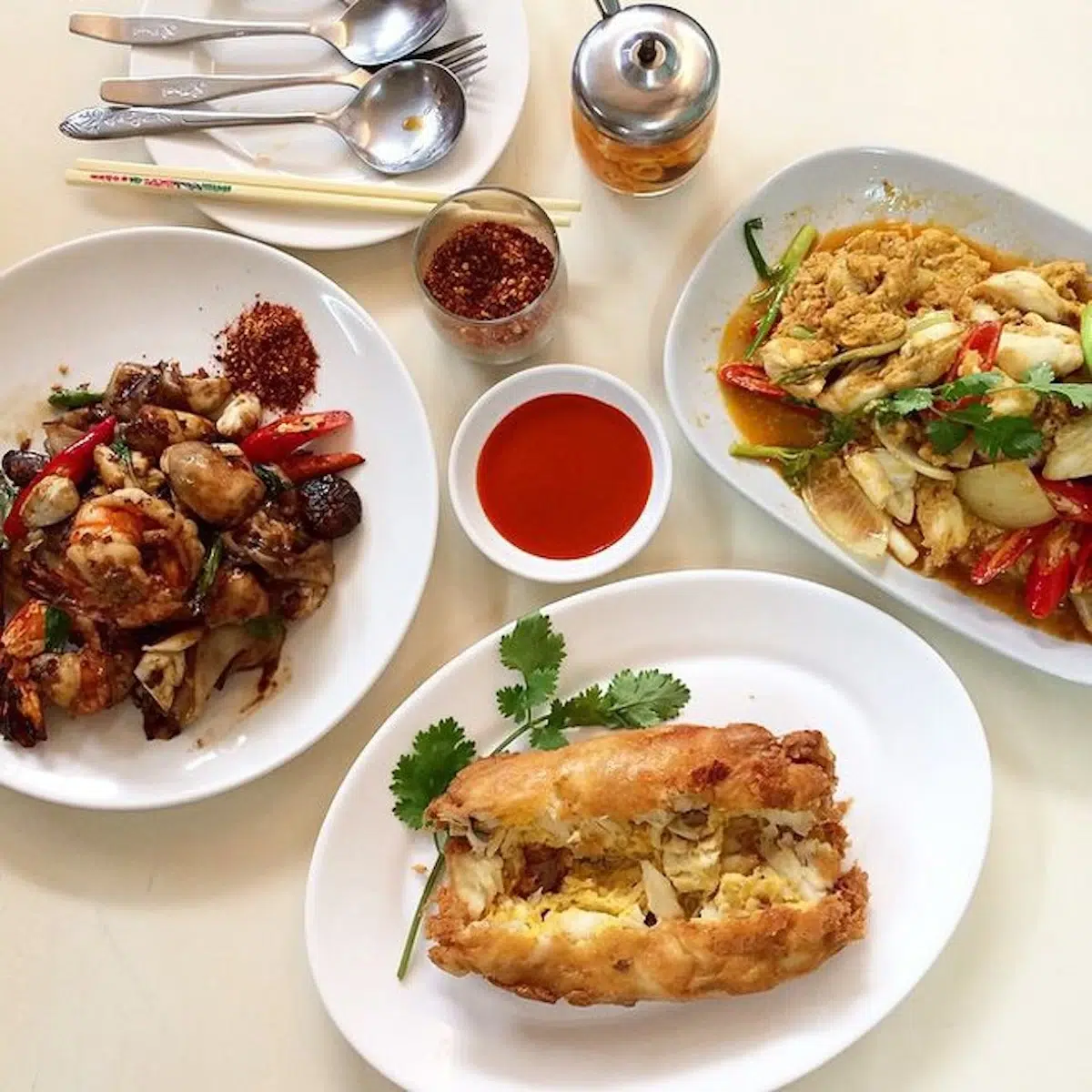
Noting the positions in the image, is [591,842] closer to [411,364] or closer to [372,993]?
[372,993]

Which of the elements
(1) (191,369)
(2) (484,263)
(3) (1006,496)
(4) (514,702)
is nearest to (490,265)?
(2) (484,263)

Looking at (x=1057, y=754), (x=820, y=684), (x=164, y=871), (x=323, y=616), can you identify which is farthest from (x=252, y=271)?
(x=1057, y=754)

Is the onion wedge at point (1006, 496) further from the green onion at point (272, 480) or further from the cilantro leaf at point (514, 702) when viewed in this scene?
the green onion at point (272, 480)

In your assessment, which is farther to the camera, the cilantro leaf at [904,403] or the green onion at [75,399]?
the green onion at [75,399]

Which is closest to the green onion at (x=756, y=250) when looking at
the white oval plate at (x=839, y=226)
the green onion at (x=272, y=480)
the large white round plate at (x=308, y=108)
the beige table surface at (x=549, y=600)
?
the white oval plate at (x=839, y=226)

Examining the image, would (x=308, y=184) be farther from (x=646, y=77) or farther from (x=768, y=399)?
(x=768, y=399)
